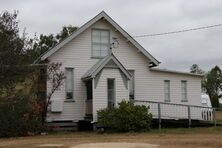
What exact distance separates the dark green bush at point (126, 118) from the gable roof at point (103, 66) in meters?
2.52

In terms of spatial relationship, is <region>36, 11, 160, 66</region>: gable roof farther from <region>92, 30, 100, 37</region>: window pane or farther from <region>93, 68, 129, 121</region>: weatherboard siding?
<region>93, 68, 129, 121</region>: weatherboard siding

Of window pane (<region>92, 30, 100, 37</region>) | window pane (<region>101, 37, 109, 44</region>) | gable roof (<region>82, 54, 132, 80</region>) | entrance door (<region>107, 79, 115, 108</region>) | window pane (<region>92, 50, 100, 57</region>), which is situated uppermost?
window pane (<region>92, 30, 100, 37</region>)

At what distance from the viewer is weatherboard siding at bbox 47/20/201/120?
101 ft

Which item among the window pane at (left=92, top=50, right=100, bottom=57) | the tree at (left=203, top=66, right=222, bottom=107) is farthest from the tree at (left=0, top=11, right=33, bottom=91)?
the tree at (left=203, top=66, right=222, bottom=107)

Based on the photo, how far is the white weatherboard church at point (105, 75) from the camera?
100 ft

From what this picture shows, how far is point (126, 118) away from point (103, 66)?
4027 millimetres

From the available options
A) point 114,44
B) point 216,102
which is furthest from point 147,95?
point 216,102

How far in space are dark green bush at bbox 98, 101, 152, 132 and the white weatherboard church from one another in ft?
4.60

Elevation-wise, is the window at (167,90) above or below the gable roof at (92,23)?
below

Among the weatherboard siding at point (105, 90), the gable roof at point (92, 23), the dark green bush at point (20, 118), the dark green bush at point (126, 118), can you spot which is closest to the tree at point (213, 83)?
the gable roof at point (92, 23)

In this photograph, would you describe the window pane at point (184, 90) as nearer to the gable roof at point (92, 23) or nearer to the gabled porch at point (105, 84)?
the gable roof at point (92, 23)

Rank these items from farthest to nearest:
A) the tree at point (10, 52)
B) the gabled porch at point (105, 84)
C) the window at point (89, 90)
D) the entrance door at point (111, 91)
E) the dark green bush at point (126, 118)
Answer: the window at point (89, 90)
the entrance door at point (111, 91)
the gabled porch at point (105, 84)
the dark green bush at point (126, 118)
the tree at point (10, 52)

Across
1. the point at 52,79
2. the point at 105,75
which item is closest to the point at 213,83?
the point at 105,75

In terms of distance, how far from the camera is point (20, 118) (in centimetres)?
2816
